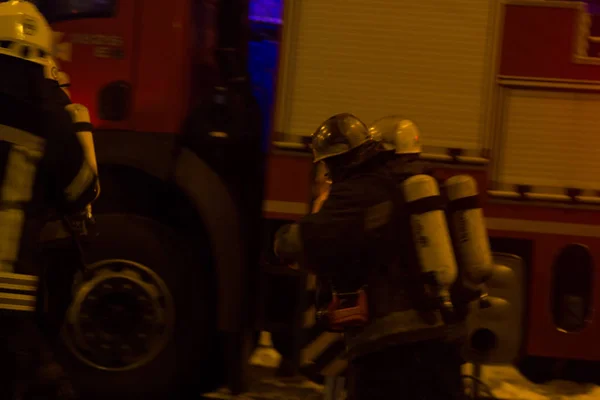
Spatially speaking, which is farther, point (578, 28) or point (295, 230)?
point (578, 28)

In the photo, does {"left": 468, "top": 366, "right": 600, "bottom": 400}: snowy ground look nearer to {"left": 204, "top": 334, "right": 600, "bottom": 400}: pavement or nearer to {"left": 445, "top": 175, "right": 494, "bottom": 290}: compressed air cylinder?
{"left": 204, "top": 334, "right": 600, "bottom": 400}: pavement

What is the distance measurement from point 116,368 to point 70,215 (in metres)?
1.46

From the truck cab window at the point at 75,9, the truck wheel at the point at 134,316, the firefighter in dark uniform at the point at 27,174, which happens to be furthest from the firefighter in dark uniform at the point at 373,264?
the truck cab window at the point at 75,9

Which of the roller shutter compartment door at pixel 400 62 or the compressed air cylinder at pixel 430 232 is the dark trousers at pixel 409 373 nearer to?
the compressed air cylinder at pixel 430 232

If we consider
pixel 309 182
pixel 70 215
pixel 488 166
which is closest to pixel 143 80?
pixel 309 182

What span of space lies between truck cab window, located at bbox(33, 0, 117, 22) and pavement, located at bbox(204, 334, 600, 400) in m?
2.14

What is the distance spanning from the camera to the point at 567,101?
4320 mm

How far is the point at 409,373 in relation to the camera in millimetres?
2982

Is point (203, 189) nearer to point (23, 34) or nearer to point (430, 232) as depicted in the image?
point (23, 34)

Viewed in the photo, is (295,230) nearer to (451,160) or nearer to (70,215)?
(70,215)

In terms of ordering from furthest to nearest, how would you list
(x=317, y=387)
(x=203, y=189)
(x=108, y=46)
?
1. (x=317, y=387)
2. (x=108, y=46)
3. (x=203, y=189)

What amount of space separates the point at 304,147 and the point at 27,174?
1.80m

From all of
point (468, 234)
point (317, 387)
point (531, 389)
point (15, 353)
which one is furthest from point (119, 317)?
point (531, 389)

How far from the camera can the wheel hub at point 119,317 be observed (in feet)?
14.5
